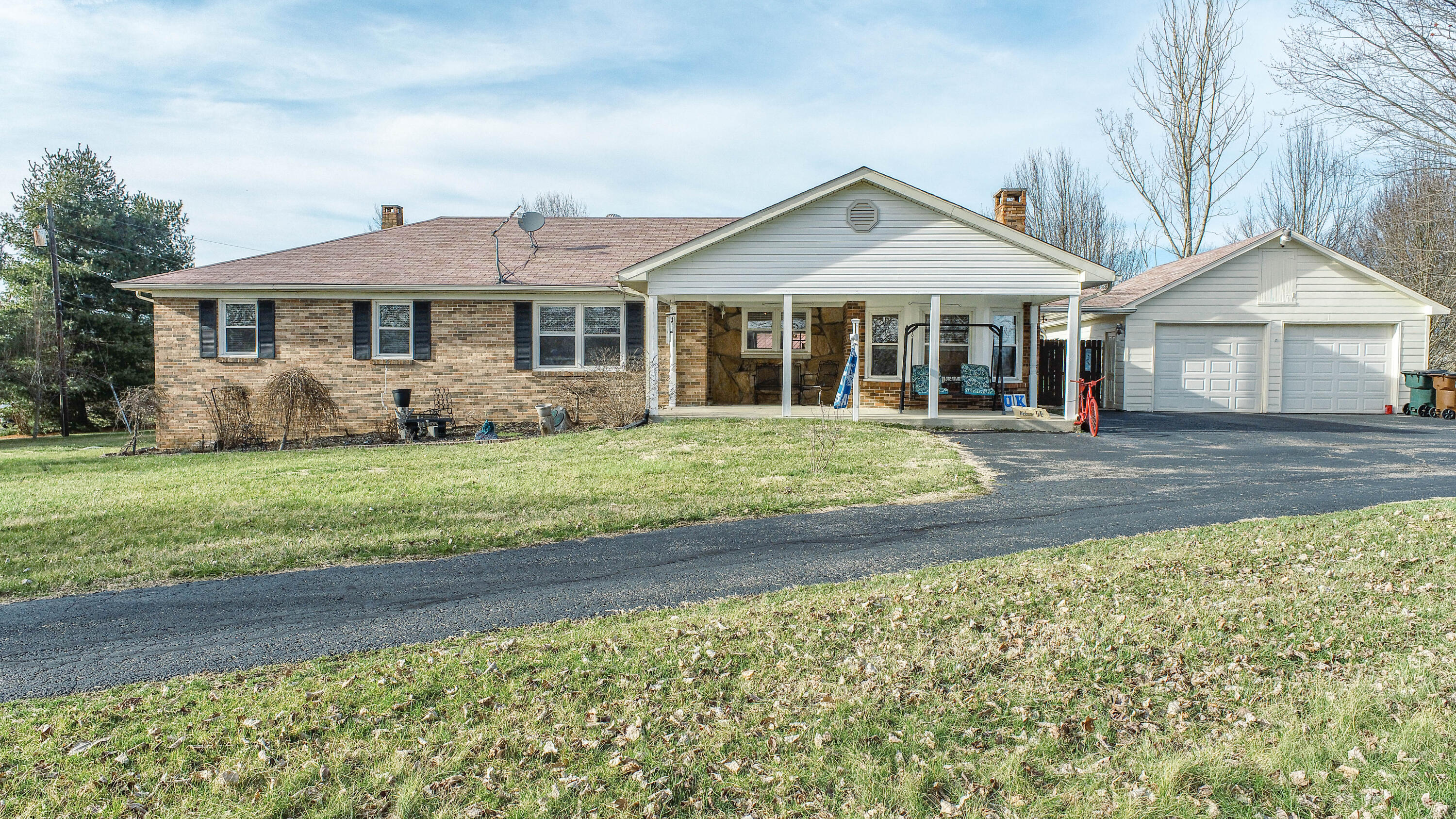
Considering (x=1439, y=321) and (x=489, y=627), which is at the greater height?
(x=1439, y=321)

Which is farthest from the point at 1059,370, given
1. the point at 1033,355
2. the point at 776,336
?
the point at 776,336

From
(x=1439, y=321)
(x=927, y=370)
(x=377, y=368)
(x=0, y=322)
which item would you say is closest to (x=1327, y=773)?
(x=927, y=370)

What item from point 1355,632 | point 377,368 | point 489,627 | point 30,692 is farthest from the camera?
point 377,368

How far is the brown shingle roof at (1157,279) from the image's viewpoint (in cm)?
1803

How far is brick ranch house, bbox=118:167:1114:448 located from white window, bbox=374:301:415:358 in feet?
0.10

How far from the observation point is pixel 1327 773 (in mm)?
3082

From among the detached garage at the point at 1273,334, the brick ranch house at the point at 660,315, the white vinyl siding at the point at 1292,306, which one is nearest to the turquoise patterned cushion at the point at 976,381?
the brick ranch house at the point at 660,315

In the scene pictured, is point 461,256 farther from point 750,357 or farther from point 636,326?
point 750,357

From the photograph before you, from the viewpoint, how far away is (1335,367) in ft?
59.7

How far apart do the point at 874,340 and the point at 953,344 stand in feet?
5.32

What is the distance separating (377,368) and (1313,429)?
59.1 feet

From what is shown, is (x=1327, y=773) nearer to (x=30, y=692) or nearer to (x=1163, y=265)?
(x=30, y=692)

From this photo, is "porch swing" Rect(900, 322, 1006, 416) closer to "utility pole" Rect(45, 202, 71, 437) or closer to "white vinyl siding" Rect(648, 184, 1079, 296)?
"white vinyl siding" Rect(648, 184, 1079, 296)

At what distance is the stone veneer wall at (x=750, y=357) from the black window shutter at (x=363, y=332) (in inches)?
282
